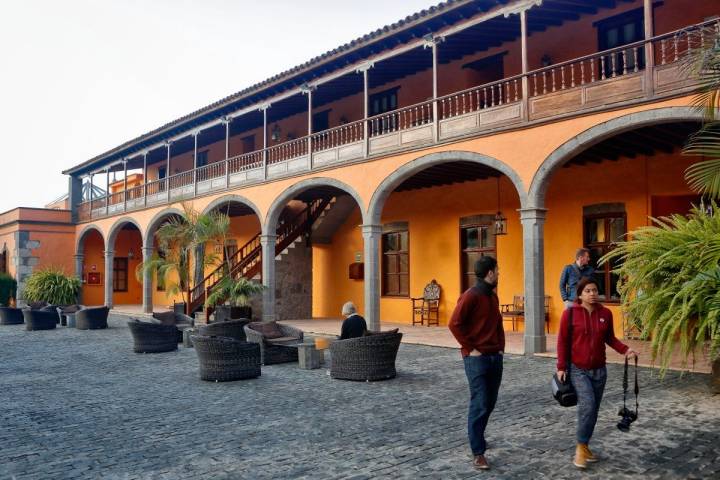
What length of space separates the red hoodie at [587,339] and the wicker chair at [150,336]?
29.2 feet

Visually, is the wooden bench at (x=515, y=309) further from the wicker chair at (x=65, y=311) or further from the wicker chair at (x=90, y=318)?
the wicker chair at (x=65, y=311)

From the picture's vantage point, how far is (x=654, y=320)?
6.25 m

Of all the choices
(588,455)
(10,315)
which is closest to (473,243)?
(588,455)

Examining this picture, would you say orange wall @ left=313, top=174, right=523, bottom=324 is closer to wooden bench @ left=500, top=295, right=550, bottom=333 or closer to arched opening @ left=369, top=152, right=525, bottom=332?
arched opening @ left=369, top=152, right=525, bottom=332

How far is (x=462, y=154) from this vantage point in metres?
11.6

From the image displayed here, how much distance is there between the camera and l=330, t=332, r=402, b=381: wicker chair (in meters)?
7.96

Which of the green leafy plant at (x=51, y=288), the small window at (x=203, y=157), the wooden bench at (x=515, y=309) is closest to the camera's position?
the wooden bench at (x=515, y=309)

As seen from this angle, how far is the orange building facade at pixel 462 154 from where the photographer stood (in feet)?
33.4

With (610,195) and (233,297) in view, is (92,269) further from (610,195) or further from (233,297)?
(610,195)

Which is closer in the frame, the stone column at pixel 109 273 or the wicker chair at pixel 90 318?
the wicker chair at pixel 90 318

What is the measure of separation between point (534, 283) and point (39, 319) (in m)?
13.9

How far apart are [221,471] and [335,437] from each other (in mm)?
1217

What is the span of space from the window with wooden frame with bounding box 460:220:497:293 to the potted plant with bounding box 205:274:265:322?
5536 millimetres

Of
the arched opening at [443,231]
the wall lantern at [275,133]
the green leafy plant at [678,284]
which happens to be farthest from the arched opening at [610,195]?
the wall lantern at [275,133]
